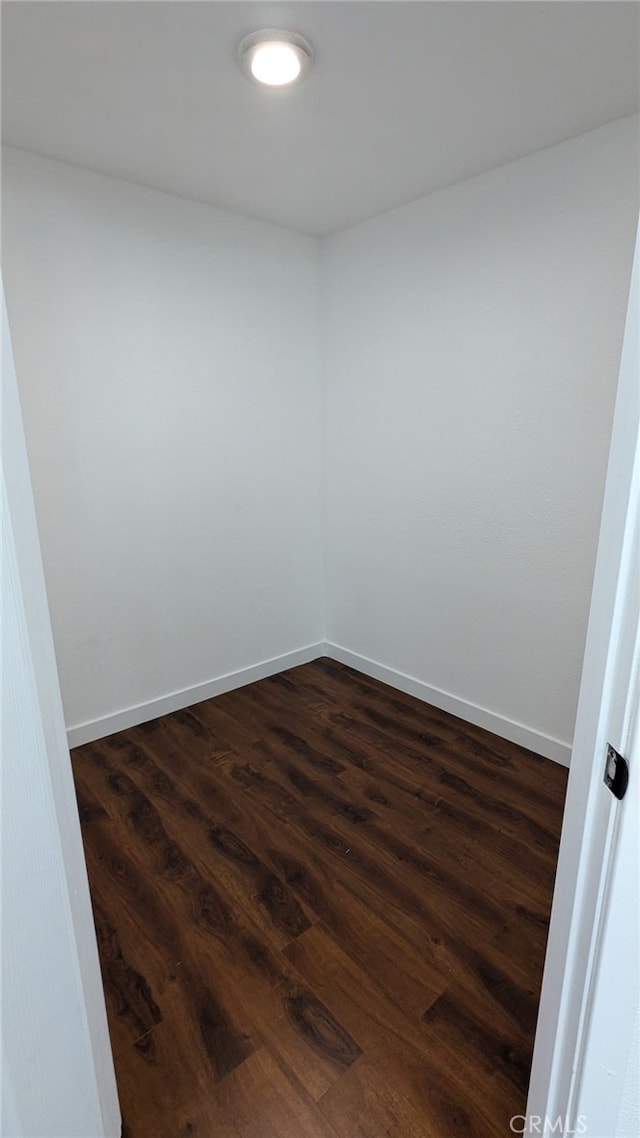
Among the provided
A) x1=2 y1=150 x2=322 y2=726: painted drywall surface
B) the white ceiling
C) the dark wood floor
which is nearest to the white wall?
the dark wood floor

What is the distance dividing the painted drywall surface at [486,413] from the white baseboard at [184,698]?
47 centimetres

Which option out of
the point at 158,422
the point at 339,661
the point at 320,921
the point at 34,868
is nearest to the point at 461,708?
the point at 339,661

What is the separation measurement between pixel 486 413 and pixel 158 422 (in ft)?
4.79

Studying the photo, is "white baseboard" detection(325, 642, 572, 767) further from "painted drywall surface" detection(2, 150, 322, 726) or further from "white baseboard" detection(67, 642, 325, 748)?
"painted drywall surface" detection(2, 150, 322, 726)

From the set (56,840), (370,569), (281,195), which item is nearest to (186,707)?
(370,569)

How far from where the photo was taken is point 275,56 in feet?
4.75

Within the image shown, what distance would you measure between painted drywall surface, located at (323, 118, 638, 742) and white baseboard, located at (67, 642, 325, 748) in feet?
1.56

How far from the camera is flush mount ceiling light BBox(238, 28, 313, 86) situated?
138cm

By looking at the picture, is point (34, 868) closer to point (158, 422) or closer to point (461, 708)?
point (158, 422)

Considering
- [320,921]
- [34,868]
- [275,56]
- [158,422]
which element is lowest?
[320,921]

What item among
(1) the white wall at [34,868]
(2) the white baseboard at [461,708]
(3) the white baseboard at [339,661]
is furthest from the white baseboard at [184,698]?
(1) the white wall at [34,868]

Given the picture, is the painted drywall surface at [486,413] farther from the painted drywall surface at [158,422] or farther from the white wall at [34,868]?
the white wall at [34,868]

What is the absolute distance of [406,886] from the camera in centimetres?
174

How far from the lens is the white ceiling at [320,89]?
131cm
